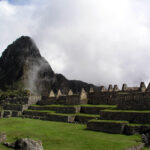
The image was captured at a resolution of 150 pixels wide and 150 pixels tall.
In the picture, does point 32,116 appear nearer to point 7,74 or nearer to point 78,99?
point 78,99

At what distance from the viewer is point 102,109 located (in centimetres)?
3966

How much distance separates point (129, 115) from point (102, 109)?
9414 mm

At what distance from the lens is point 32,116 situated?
4844 centimetres

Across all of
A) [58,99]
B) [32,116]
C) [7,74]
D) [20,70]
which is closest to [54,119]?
[32,116]

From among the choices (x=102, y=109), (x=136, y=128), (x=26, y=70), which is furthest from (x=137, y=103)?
(x=26, y=70)

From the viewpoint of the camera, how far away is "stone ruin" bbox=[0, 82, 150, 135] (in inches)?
1131

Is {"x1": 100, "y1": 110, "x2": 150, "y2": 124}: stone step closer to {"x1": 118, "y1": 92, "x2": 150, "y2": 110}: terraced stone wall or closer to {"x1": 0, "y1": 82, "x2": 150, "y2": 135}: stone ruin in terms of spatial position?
{"x1": 0, "y1": 82, "x2": 150, "y2": 135}: stone ruin

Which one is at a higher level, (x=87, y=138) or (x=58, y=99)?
(x=58, y=99)

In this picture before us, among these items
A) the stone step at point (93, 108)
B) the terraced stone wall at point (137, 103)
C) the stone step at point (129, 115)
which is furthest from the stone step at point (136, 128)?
the stone step at point (93, 108)

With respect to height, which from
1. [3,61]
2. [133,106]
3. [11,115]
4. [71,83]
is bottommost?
[11,115]

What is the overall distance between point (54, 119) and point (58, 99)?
43.8 feet

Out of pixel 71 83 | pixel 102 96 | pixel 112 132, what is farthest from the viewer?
pixel 71 83

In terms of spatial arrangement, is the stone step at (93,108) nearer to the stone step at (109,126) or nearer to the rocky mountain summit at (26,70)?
the stone step at (109,126)

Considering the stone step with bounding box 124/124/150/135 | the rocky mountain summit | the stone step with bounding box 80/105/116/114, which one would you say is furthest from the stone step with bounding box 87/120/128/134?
the rocky mountain summit
